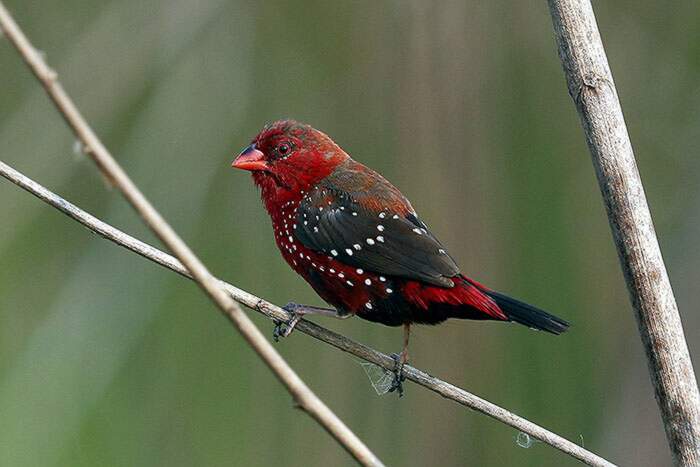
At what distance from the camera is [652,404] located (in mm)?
4316

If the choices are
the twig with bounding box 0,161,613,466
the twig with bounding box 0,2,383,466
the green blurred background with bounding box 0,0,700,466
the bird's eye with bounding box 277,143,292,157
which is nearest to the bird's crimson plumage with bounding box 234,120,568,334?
the bird's eye with bounding box 277,143,292,157

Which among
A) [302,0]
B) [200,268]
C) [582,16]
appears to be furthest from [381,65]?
[200,268]

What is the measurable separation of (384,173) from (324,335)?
176 cm

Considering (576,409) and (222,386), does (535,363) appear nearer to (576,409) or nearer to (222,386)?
(576,409)

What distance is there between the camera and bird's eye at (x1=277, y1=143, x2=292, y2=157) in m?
3.48

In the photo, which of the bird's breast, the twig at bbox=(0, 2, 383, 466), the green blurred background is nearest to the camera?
the twig at bbox=(0, 2, 383, 466)

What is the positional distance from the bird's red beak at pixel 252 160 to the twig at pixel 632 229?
1648 millimetres

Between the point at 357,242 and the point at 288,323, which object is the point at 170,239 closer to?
the point at 288,323

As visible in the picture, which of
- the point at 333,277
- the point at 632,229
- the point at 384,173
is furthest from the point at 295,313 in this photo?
the point at 384,173

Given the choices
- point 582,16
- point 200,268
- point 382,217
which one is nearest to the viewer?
point 200,268

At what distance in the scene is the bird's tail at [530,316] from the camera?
2.95 meters

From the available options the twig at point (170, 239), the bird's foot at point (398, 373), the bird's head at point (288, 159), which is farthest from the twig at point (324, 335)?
the twig at point (170, 239)

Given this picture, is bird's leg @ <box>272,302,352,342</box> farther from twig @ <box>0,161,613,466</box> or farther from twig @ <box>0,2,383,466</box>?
twig @ <box>0,2,383,466</box>

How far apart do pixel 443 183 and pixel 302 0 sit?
130 centimetres
